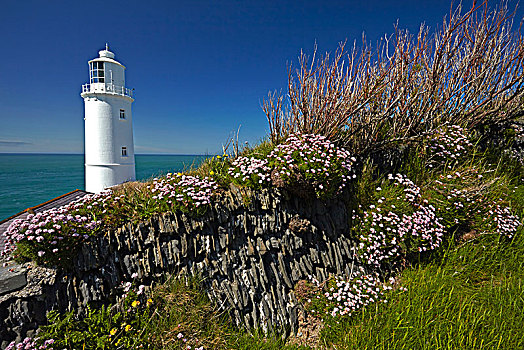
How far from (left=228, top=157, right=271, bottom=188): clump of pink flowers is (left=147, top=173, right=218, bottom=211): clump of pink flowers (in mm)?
445

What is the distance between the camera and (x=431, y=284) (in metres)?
4.01

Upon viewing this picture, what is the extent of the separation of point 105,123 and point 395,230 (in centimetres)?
2016

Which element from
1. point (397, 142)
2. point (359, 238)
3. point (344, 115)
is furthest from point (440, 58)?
point (359, 238)

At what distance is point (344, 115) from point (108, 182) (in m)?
19.2

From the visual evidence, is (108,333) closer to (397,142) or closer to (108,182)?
(397,142)

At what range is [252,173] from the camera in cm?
432

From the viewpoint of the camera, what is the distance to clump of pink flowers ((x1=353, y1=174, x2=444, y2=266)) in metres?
4.45

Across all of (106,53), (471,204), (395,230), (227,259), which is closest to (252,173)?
(227,259)

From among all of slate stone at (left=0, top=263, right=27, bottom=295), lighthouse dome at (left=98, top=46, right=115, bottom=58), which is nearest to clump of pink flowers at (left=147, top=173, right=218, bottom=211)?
slate stone at (left=0, top=263, right=27, bottom=295)

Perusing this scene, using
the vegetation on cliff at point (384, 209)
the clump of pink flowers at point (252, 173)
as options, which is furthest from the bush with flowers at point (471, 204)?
the clump of pink flowers at point (252, 173)

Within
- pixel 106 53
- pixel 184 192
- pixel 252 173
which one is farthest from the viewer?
pixel 106 53

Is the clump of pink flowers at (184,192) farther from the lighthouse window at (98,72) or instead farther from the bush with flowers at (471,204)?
the lighthouse window at (98,72)

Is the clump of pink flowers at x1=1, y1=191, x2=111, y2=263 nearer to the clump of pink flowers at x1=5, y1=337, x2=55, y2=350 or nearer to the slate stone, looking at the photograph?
the slate stone

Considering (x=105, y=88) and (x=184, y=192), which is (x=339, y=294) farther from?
(x=105, y=88)
